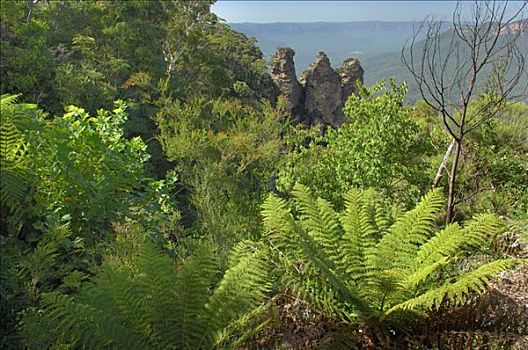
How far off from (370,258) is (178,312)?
112 centimetres

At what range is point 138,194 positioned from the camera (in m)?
3.75

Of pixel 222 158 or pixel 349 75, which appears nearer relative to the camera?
pixel 222 158

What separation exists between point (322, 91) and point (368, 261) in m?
33.4

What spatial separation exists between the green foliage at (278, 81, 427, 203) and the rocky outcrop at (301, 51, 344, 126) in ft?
93.9

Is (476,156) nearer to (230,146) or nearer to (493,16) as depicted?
(493,16)

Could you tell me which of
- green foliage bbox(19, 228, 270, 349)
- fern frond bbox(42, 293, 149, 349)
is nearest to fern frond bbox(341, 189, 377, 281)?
green foliage bbox(19, 228, 270, 349)

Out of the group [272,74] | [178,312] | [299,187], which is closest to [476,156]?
[299,187]

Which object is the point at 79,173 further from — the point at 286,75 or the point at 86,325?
the point at 286,75

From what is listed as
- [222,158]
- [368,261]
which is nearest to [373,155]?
[368,261]

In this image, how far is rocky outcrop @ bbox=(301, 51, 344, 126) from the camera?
3544 cm

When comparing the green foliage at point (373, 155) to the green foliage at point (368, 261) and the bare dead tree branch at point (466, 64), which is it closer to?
the bare dead tree branch at point (466, 64)

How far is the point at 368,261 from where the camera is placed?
9.10 ft

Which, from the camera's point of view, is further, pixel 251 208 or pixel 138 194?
pixel 251 208

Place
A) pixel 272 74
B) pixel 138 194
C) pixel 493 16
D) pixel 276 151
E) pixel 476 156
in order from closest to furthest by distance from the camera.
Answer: pixel 138 194, pixel 493 16, pixel 476 156, pixel 276 151, pixel 272 74
